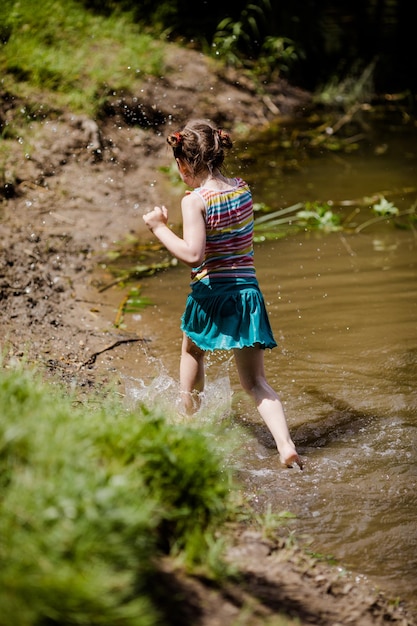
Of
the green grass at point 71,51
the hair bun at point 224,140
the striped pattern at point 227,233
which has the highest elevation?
the hair bun at point 224,140

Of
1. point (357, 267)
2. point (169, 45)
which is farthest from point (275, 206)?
point (169, 45)

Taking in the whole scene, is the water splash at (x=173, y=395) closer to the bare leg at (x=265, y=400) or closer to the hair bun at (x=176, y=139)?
the bare leg at (x=265, y=400)

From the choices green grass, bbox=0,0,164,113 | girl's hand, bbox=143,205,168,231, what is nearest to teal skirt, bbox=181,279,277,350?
girl's hand, bbox=143,205,168,231

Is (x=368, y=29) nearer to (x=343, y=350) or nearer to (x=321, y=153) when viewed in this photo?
(x=321, y=153)

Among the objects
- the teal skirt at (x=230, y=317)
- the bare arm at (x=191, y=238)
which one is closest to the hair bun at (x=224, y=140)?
the bare arm at (x=191, y=238)

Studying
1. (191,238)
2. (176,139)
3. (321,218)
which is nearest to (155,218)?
(191,238)

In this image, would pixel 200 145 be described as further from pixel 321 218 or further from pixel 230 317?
pixel 321 218

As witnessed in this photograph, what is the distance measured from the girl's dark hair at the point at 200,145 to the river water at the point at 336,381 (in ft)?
4.15

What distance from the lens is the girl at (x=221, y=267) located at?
3.32 metres

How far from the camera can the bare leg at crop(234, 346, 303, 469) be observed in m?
3.40

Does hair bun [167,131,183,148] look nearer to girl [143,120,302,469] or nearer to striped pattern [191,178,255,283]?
girl [143,120,302,469]

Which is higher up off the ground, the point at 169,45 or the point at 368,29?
the point at 169,45

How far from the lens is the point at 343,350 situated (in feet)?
15.4

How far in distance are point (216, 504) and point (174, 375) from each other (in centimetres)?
191
